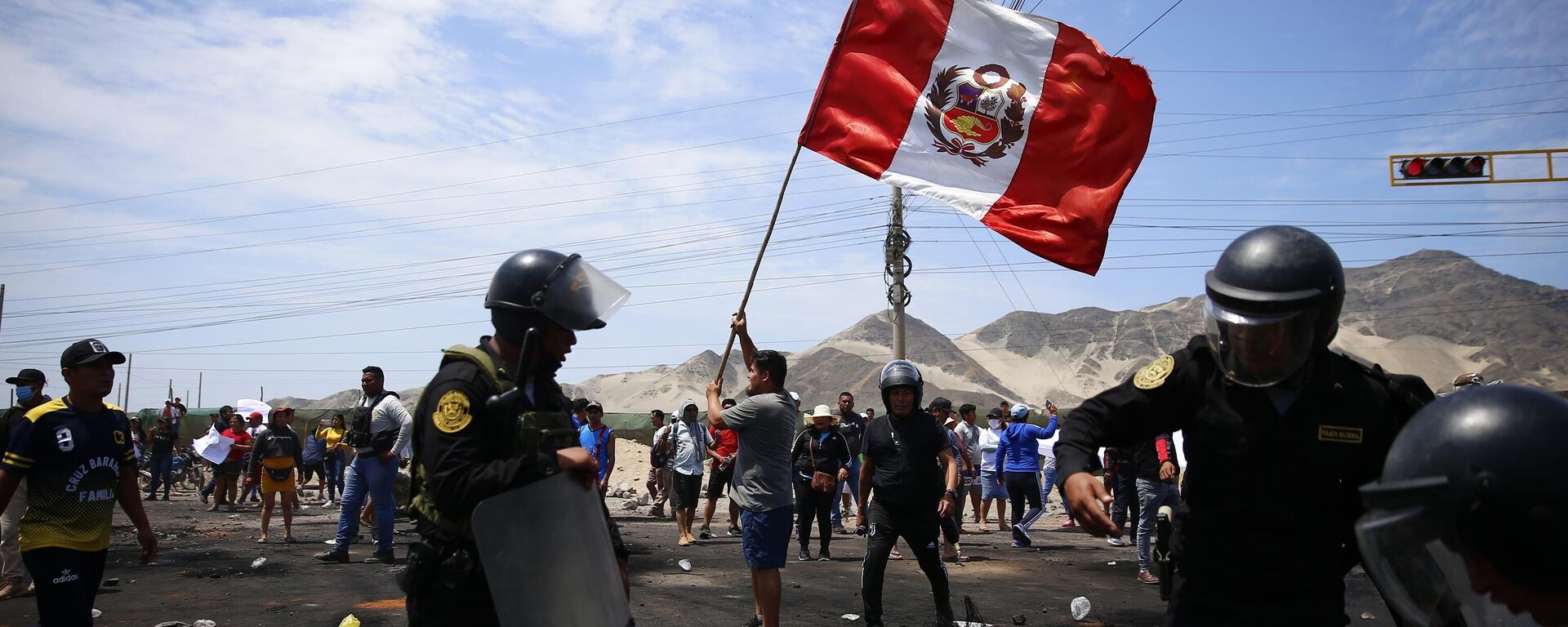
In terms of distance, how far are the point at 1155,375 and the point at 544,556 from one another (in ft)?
5.97

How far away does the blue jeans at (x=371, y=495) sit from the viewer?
10023 mm

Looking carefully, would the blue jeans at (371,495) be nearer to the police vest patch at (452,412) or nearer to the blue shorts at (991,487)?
the police vest patch at (452,412)

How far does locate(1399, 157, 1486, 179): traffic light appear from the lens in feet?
67.7

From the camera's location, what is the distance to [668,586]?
9.45 m

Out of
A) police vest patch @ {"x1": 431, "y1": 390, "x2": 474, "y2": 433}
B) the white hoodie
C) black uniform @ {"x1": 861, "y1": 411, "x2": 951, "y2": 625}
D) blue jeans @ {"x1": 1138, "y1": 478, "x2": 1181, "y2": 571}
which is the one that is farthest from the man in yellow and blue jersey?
the white hoodie

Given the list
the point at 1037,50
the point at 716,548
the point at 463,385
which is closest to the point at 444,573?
the point at 463,385

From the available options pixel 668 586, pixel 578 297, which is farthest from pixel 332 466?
pixel 578 297

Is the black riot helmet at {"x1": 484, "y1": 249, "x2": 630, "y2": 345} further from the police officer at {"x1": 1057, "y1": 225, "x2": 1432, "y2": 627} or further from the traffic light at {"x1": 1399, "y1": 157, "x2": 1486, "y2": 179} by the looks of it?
the traffic light at {"x1": 1399, "y1": 157, "x2": 1486, "y2": 179}

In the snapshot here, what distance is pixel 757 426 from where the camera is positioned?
264 inches

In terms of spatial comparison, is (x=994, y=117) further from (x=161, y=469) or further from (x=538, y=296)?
(x=161, y=469)

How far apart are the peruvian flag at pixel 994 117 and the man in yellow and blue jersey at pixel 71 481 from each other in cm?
447

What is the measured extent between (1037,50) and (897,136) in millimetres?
1249

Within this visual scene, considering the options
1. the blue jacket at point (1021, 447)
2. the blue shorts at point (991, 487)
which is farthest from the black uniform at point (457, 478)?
the blue shorts at point (991, 487)

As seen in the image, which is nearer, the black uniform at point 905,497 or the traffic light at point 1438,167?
the black uniform at point 905,497
